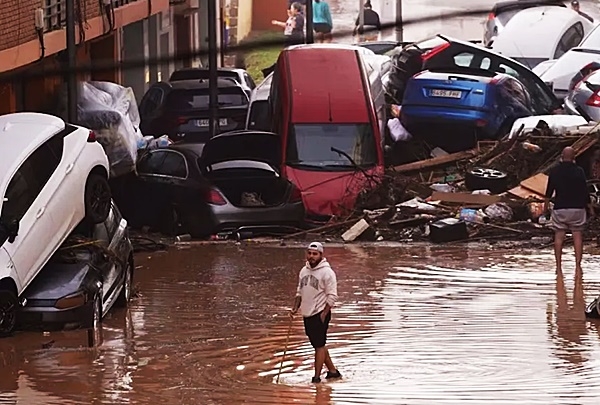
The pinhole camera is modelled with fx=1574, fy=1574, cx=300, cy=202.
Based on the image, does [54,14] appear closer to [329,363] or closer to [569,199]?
[569,199]

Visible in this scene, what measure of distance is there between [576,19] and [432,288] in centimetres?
1919

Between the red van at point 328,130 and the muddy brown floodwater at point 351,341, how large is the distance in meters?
3.92

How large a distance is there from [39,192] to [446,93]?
13895 mm

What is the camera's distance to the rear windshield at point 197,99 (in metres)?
32.5

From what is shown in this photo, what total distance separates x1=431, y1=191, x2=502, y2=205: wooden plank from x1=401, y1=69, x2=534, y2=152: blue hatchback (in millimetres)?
3903

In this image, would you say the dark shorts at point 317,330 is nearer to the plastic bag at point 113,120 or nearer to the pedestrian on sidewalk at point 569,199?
the pedestrian on sidewalk at point 569,199

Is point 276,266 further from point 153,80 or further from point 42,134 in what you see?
point 153,80

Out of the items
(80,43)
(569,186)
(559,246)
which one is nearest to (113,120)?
(80,43)

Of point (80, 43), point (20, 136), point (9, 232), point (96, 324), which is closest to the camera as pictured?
point (9, 232)

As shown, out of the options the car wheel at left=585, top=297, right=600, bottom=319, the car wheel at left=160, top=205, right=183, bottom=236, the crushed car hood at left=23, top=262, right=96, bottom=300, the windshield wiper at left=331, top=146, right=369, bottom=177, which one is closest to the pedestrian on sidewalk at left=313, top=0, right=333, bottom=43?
the windshield wiper at left=331, top=146, right=369, bottom=177

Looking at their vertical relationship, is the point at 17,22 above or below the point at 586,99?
above

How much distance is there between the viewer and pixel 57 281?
54.0 feet

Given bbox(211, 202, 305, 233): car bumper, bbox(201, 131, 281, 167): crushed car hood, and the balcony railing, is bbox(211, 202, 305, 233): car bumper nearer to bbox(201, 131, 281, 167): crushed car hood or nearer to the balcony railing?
bbox(201, 131, 281, 167): crushed car hood

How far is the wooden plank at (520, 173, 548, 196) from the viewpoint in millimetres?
24594
